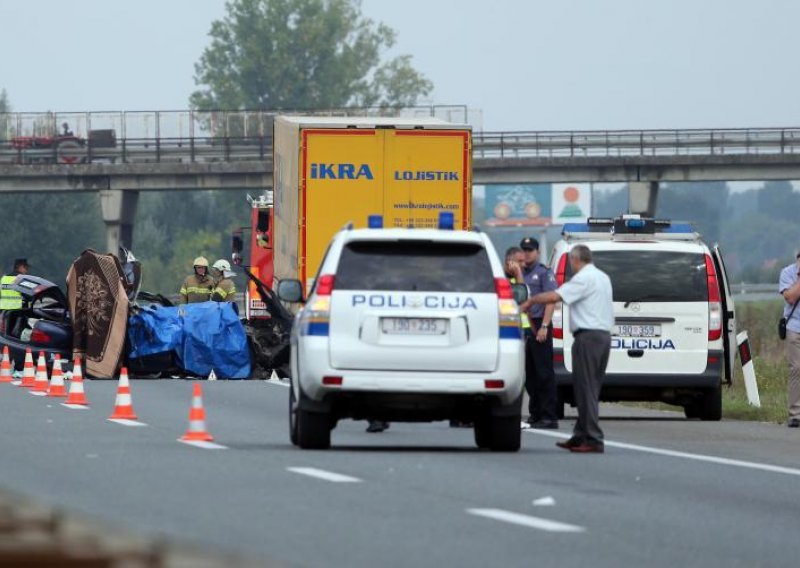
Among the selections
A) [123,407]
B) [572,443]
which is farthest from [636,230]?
[572,443]

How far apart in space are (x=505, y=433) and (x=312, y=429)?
1.48 m

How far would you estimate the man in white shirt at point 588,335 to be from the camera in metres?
17.1

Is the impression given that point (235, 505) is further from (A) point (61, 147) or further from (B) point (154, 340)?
(A) point (61, 147)

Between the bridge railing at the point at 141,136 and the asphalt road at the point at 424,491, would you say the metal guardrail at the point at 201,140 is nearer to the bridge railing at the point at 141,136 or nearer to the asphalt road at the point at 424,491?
the bridge railing at the point at 141,136

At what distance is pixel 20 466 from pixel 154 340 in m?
15.6

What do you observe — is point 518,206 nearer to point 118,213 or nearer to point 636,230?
point 118,213

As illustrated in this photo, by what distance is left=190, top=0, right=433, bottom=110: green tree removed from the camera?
13450 cm

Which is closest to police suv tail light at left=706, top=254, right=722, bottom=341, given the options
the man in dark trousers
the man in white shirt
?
the man in dark trousers

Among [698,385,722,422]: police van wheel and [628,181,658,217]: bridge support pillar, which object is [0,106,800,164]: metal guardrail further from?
[698,385,722,422]: police van wheel

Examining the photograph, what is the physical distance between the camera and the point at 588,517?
11.4 meters

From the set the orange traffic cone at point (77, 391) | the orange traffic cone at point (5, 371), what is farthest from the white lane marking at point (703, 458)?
the orange traffic cone at point (5, 371)

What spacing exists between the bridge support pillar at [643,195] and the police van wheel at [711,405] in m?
57.1

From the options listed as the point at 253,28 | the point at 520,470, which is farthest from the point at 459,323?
the point at 253,28

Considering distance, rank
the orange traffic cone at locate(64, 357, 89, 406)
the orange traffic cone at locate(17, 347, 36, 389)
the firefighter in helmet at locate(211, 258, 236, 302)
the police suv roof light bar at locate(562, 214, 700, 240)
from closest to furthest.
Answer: the police suv roof light bar at locate(562, 214, 700, 240) < the orange traffic cone at locate(64, 357, 89, 406) < the orange traffic cone at locate(17, 347, 36, 389) < the firefighter in helmet at locate(211, 258, 236, 302)
